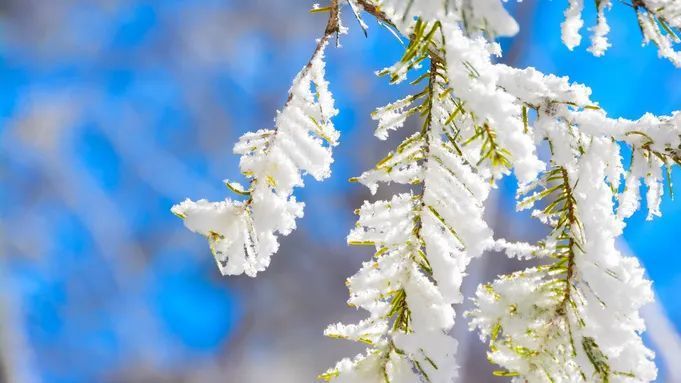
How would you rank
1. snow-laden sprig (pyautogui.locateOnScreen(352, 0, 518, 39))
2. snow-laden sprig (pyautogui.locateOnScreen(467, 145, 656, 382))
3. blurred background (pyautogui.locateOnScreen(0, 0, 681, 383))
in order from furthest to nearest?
blurred background (pyautogui.locateOnScreen(0, 0, 681, 383)), snow-laden sprig (pyautogui.locateOnScreen(467, 145, 656, 382)), snow-laden sprig (pyautogui.locateOnScreen(352, 0, 518, 39))

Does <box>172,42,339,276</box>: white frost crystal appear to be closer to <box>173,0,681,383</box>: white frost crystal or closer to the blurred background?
<box>173,0,681,383</box>: white frost crystal

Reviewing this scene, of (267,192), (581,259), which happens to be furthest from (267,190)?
(581,259)

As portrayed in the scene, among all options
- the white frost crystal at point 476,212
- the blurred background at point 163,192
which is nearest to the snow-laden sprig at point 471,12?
Result: the white frost crystal at point 476,212

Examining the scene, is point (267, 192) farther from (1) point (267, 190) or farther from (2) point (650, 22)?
(2) point (650, 22)

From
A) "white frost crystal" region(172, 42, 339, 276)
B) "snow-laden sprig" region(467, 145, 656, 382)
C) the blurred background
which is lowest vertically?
"snow-laden sprig" region(467, 145, 656, 382)

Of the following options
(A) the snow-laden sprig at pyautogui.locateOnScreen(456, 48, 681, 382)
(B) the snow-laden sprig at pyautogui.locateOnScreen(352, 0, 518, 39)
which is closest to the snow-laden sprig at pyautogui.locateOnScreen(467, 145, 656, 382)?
(A) the snow-laden sprig at pyautogui.locateOnScreen(456, 48, 681, 382)

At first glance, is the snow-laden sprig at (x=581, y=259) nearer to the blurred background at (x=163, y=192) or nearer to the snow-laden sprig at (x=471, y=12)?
the snow-laden sprig at (x=471, y=12)

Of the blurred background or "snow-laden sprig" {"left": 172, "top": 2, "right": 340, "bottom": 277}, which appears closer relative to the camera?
"snow-laden sprig" {"left": 172, "top": 2, "right": 340, "bottom": 277}
